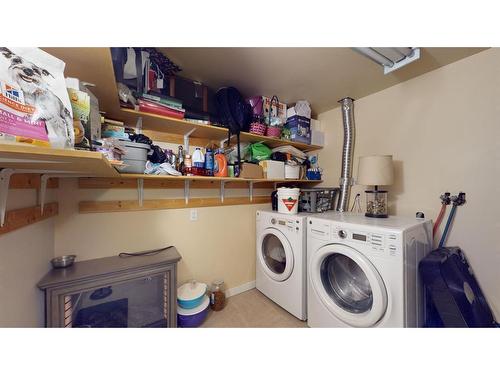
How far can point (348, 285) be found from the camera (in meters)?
1.51

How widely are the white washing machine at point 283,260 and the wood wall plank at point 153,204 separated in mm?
363

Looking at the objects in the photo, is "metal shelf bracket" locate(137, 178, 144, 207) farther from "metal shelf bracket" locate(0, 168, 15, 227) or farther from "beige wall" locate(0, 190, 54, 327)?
"metal shelf bracket" locate(0, 168, 15, 227)

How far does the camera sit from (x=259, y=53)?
4.54ft

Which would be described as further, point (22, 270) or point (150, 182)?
point (150, 182)

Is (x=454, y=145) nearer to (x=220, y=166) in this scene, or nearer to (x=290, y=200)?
(x=290, y=200)

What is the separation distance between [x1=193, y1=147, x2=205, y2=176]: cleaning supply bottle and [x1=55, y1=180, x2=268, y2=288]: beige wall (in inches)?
13.6

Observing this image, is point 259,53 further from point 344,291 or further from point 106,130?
point 344,291

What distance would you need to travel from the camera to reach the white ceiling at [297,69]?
1.38m

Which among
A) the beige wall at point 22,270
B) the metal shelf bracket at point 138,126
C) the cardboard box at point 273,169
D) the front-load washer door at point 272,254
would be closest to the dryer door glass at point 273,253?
the front-load washer door at point 272,254

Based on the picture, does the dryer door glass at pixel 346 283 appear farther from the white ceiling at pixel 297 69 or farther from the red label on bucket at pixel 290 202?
the white ceiling at pixel 297 69

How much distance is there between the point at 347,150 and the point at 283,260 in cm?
142

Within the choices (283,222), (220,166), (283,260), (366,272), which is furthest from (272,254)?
(220,166)
